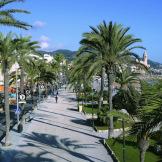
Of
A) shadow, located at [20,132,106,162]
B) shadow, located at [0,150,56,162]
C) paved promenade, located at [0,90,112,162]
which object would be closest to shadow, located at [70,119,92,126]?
paved promenade, located at [0,90,112,162]

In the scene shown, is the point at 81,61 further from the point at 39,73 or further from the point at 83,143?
the point at 39,73

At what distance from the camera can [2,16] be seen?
1888 centimetres

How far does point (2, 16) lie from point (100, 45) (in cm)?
1264

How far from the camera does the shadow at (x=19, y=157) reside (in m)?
23.7

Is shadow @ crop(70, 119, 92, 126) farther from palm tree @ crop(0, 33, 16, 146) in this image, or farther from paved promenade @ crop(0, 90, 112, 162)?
palm tree @ crop(0, 33, 16, 146)

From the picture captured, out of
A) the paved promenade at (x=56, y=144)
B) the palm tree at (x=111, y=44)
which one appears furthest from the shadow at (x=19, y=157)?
the palm tree at (x=111, y=44)

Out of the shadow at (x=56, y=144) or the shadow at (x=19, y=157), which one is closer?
the shadow at (x=19, y=157)

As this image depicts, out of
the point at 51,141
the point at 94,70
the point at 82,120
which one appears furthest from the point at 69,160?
the point at 82,120

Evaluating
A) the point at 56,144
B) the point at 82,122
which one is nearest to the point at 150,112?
the point at 56,144

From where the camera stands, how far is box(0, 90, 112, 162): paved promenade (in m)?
24.3

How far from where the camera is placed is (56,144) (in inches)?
1114

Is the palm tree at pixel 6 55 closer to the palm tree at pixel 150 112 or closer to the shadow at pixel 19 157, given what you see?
the shadow at pixel 19 157

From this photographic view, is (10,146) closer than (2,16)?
No

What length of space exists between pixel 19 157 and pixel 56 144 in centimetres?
436
